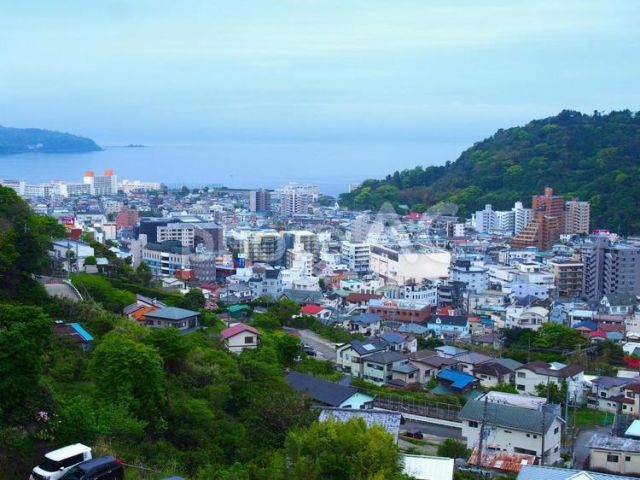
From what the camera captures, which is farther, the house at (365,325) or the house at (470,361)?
the house at (365,325)

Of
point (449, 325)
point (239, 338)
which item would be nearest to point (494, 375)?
point (239, 338)

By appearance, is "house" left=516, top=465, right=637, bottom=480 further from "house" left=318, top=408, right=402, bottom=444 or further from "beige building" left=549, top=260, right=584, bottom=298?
"beige building" left=549, top=260, right=584, bottom=298

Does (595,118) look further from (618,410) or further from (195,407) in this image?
(195,407)

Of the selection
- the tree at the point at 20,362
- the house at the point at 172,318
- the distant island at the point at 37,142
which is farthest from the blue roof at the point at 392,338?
the distant island at the point at 37,142

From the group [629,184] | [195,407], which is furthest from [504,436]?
[629,184]

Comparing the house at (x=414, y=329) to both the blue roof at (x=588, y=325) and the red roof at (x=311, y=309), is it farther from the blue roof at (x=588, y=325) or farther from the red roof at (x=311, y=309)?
the blue roof at (x=588, y=325)
